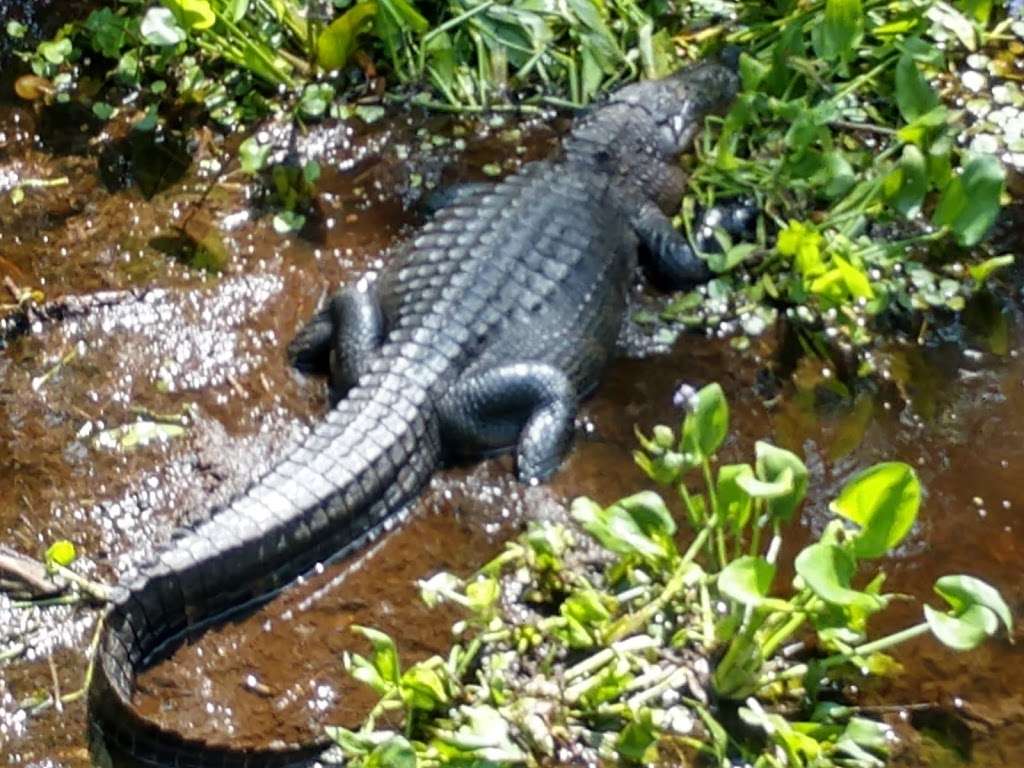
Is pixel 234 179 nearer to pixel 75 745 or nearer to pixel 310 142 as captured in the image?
pixel 310 142

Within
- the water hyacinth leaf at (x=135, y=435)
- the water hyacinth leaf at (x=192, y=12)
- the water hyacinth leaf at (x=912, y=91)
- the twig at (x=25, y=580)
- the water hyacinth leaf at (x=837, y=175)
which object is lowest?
the twig at (x=25, y=580)

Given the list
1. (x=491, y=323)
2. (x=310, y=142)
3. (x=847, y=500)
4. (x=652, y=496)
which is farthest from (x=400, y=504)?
(x=310, y=142)

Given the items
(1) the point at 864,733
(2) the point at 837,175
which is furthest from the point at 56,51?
(1) the point at 864,733

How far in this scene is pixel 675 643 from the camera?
3191mm

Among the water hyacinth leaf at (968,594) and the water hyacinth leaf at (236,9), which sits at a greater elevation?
the water hyacinth leaf at (236,9)

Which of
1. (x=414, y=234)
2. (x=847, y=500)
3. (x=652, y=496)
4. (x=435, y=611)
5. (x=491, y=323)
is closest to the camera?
(x=847, y=500)

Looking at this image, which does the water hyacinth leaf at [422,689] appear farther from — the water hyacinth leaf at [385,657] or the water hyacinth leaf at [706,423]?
the water hyacinth leaf at [706,423]

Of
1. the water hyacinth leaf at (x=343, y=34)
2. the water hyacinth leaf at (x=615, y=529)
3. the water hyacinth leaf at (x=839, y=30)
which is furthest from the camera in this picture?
the water hyacinth leaf at (x=343, y=34)

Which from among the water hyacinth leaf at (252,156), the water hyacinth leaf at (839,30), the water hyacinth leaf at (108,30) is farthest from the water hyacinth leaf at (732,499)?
the water hyacinth leaf at (108,30)

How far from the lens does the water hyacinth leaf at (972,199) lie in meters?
3.69

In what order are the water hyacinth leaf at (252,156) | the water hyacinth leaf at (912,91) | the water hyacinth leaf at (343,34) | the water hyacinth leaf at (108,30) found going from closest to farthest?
the water hyacinth leaf at (912,91)
the water hyacinth leaf at (252,156)
the water hyacinth leaf at (343,34)
the water hyacinth leaf at (108,30)

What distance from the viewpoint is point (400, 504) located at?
12.1ft

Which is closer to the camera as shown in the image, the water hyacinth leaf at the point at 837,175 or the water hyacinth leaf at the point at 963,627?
the water hyacinth leaf at the point at 963,627

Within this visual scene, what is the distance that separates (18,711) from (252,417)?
109cm
